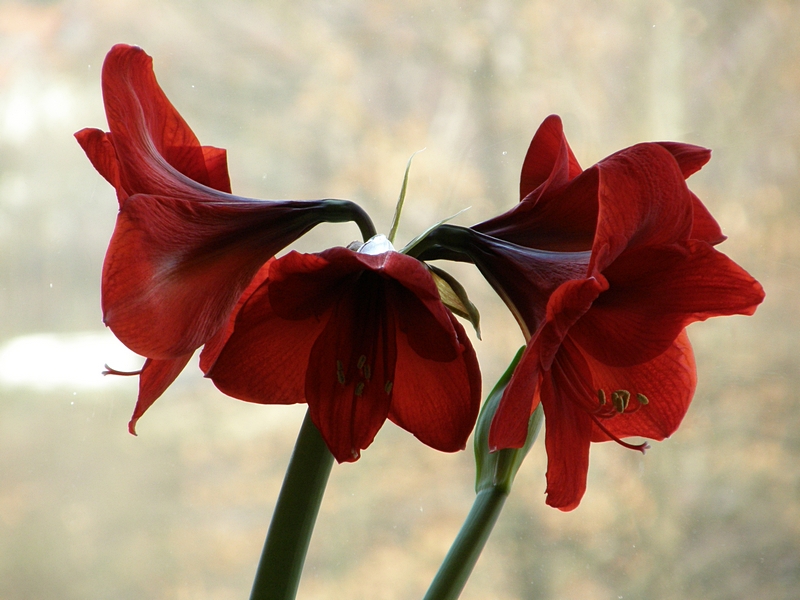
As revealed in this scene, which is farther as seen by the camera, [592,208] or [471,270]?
[471,270]

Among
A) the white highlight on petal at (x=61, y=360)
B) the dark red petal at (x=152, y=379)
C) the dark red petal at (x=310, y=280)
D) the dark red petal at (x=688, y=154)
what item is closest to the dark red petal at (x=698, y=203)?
the dark red petal at (x=688, y=154)

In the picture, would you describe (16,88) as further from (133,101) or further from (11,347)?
(133,101)

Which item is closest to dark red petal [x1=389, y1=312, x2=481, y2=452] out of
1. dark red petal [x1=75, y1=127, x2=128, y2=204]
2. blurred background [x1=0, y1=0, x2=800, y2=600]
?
dark red petal [x1=75, y1=127, x2=128, y2=204]

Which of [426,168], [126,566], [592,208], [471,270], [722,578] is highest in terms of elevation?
[592,208]

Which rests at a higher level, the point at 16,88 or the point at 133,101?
the point at 133,101

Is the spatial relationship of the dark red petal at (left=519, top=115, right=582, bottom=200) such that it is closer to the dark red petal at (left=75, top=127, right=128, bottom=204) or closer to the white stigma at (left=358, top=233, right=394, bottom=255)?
the white stigma at (left=358, top=233, right=394, bottom=255)

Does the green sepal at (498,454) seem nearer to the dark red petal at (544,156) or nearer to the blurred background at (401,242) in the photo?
the dark red petal at (544,156)

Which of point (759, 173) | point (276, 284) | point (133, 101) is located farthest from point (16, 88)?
point (759, 173)

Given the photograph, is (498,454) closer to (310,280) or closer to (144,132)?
(310,280)
